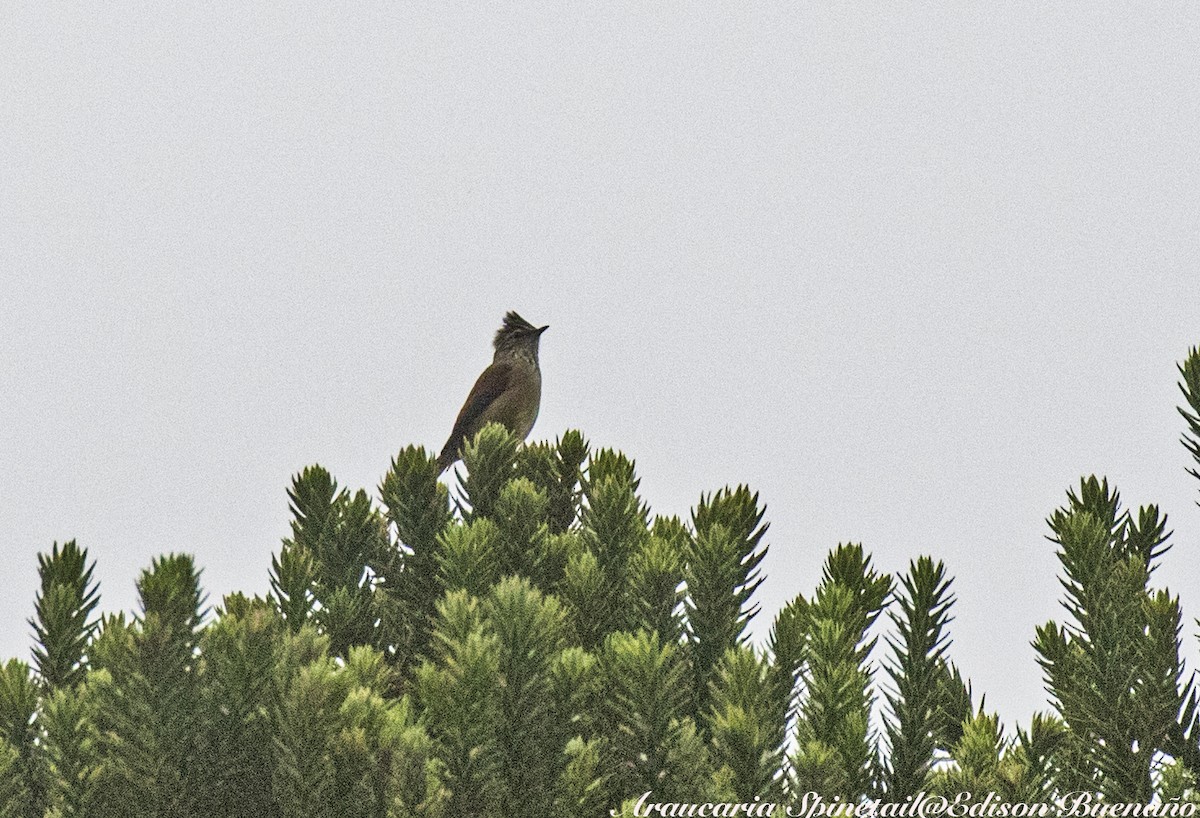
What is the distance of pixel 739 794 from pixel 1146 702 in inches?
50.3

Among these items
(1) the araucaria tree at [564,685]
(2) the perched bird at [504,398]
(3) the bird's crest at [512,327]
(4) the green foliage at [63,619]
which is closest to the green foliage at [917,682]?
(1) the araucaria tree at [564,685]

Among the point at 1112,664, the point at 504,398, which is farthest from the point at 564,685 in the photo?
the point at 504,398

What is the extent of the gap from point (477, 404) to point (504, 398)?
0.32 meters

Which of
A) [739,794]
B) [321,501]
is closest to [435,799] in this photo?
[739,794]

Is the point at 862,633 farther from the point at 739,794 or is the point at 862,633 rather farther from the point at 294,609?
the point at 294,609

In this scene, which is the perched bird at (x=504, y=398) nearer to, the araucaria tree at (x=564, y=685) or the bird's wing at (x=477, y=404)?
the bird's wing at (x=477, y=404)

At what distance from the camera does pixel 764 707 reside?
128 inches

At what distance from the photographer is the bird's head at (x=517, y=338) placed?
509 inches

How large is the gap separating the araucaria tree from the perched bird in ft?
24.4

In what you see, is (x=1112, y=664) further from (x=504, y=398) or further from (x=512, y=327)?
(x=512, y=327)

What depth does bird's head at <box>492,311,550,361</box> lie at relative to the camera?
1293 cm

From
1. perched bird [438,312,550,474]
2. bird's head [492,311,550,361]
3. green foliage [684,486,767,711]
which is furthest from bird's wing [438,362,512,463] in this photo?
green foliage [684,486,767,711]

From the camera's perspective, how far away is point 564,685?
3119 millimetres

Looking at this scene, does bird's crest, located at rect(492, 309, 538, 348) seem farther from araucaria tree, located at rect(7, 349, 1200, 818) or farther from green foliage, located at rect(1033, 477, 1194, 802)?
green foliage, located at rect(1033, 477, 1194, 802)
